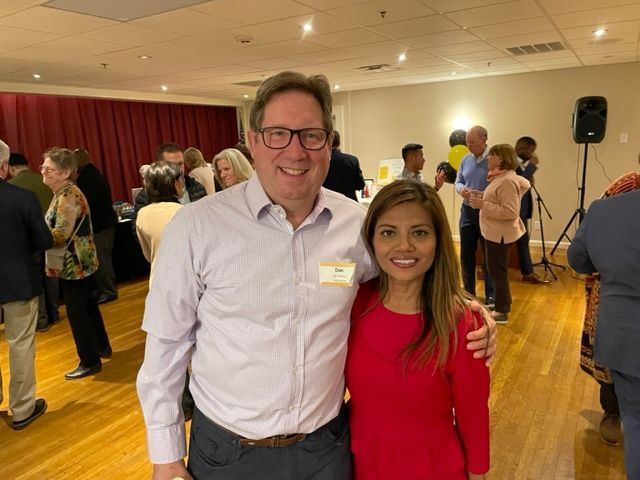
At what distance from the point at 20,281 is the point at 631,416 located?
121 inches

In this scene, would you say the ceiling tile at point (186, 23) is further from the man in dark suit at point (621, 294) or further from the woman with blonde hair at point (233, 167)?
the man in dark suit at point (621, 294)

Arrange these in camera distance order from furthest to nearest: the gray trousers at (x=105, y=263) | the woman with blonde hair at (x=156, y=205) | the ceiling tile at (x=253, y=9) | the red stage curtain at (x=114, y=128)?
the red stage curtain at (x=114, y=128) < the gray trousers at (x=105, y=263) < the ceiling tile at (x=253, y=9) < the woman with blonde hair at (x=156, y=205)

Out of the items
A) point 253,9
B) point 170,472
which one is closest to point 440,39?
point 253,9

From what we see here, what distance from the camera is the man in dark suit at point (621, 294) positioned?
1.66m

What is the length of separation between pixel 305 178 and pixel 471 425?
79 centimetres

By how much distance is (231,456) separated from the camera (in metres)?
1.16

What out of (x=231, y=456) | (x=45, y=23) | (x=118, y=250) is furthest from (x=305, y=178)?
(x=118, y=250)

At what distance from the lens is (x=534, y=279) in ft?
17.4

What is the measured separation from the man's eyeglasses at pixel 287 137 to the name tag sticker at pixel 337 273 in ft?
0.96

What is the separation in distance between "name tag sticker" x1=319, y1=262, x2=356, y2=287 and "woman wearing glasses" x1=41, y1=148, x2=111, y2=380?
2543 mm

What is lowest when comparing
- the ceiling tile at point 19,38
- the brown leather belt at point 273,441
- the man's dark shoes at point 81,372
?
the man's dark shoes at point 81,372

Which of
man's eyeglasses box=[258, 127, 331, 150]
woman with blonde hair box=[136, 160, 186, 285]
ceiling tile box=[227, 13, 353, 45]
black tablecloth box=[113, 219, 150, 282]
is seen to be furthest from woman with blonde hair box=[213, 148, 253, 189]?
black tablecloth box=[113, 219, 150, 282]

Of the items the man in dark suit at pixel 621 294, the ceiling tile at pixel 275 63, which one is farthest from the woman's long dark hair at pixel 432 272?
the ceiling tile at pixel 275 63

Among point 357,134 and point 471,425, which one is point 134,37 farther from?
point 357,134
